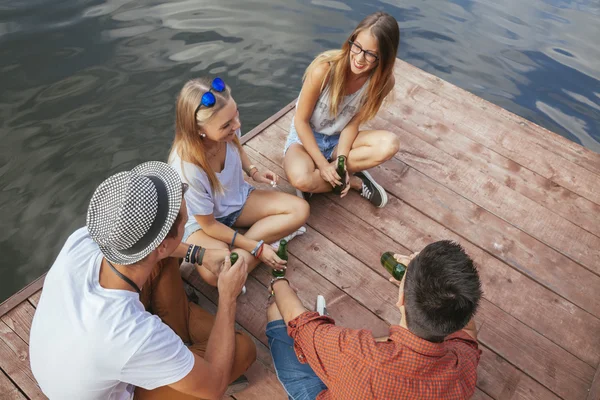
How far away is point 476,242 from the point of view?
11.2 ft

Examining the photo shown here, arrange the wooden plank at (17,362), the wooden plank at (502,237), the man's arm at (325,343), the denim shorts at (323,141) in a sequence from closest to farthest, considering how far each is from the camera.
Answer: the man's arm at (325,343)
the wooden plank at (17,362)
the wooden plank at (502,237)
the denim shorts at (323,141)

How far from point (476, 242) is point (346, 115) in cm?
141

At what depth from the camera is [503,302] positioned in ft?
10.1

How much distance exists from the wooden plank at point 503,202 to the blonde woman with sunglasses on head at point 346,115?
24.4 inches

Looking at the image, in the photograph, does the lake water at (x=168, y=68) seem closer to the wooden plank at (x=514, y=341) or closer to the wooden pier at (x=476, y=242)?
the wooden pier at (x=476, y=242)

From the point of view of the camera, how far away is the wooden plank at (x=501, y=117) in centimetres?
418

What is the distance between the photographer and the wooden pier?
8.99 ft

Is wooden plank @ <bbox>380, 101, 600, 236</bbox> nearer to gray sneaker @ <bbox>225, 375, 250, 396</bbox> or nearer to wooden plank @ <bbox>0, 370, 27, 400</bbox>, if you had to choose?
gray sneaker @ <bbox>225, 375, 250, 396</bbox>

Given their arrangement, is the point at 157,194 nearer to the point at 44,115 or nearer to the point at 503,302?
the point at 503,302

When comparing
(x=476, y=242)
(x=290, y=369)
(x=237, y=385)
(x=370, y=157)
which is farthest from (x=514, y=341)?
(x=237, y=385)

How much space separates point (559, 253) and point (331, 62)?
2.26 m

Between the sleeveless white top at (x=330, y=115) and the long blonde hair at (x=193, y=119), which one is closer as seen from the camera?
the long blonde hair at (x=193, y=119)

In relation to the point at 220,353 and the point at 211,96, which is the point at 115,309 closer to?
the point at 220,353

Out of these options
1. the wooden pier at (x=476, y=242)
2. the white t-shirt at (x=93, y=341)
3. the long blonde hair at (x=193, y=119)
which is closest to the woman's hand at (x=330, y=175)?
the wooden pier at (x=476, y=242)
